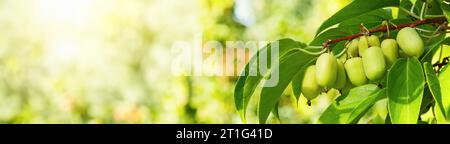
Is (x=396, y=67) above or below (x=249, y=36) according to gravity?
below

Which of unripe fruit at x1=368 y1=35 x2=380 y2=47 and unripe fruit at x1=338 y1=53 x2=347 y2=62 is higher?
unripe fruit at x1=368 y1=35 x2=380 y2=47

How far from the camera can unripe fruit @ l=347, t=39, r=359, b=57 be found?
0.89 metres

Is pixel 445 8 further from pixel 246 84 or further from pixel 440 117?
pixel 246 84

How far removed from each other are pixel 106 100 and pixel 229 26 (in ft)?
2.66

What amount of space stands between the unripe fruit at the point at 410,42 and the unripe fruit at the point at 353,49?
0.18 ft

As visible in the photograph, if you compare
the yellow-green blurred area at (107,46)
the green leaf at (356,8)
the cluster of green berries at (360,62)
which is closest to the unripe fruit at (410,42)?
the cluster of green berries at (360,62)

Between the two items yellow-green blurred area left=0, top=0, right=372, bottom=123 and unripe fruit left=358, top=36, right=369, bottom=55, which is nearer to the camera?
unripe fruit left=358, top=36, right=369, bottom=55

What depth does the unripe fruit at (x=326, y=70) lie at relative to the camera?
2.75 ft

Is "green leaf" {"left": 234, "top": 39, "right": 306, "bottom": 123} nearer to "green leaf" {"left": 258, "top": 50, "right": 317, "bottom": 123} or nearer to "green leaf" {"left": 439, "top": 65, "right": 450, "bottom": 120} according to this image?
"green leaf" {"left": 258, "top": 50, "right": 317, "bottom": 123}

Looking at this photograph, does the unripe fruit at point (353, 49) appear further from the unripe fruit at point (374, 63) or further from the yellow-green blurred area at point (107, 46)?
the yellow-green blurred area at point (107, 46)

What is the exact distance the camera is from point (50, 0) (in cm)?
397

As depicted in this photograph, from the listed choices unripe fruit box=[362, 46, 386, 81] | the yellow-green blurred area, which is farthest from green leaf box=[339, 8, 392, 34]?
the yellow-green blurred area

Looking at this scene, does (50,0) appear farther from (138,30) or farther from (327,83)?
(327,83)

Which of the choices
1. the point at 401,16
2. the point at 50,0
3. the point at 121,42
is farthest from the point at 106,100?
the point at 401,16
